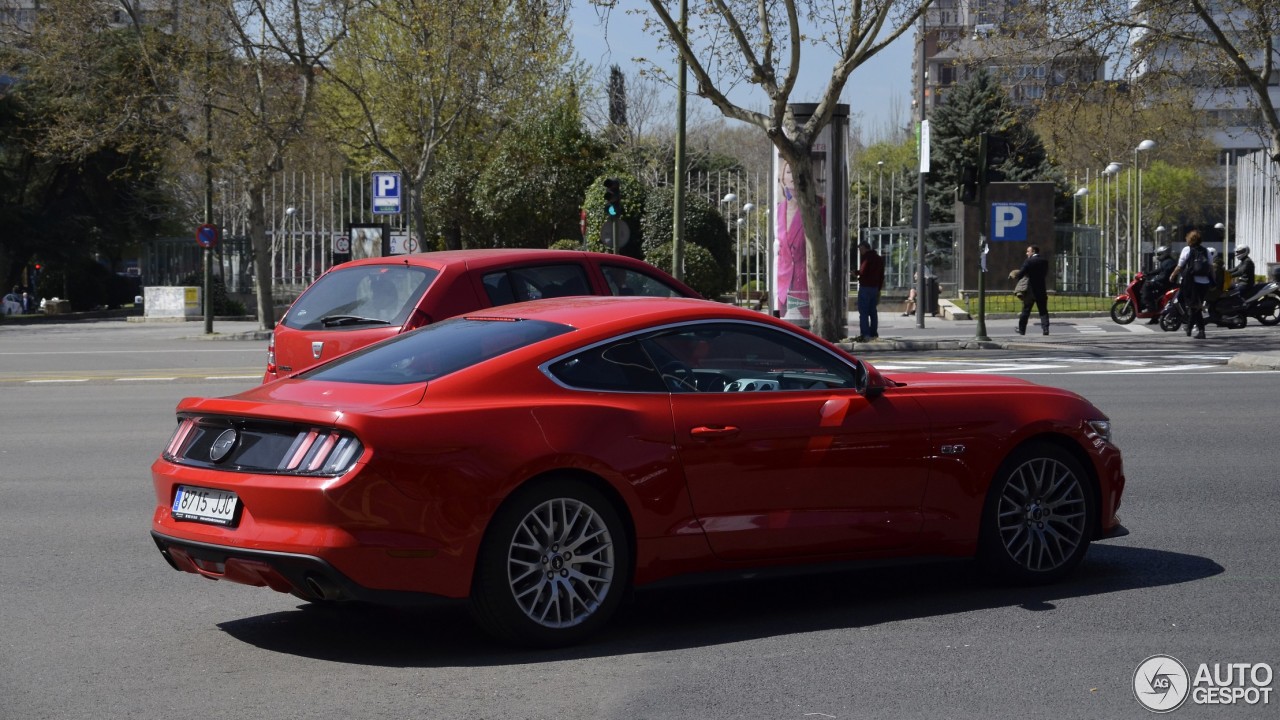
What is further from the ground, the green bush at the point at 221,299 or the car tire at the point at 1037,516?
the green bush at the point at 221,299

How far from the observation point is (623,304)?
6.74 m

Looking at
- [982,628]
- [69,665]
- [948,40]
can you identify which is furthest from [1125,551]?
[948,40]

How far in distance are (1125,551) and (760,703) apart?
143 inches

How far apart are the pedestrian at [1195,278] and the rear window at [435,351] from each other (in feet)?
75.3

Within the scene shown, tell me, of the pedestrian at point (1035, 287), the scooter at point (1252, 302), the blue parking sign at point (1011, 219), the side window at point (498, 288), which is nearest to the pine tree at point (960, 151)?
the blue parking sign at point (1011, 219)

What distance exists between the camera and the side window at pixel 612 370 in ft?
20.1

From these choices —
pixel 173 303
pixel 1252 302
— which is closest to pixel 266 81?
pixel 173 303

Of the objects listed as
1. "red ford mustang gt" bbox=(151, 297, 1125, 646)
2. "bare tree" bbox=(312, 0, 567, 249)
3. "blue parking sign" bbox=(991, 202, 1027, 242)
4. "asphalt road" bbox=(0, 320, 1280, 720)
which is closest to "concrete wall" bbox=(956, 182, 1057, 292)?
"blue parking sign" bbox=(991, 202, 1027, 242)

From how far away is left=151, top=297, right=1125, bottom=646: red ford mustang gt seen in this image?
5598mm

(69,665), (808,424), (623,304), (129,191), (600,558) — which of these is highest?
(129,191)

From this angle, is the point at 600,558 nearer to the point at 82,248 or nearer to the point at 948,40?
the point at 948,40

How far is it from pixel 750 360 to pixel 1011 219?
42282 mm

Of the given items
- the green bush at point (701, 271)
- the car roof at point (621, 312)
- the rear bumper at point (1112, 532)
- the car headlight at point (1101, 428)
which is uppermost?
the green bush at point (701, 271)

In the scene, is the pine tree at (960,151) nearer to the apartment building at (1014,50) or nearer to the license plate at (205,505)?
the apartment building at (1014,50)
